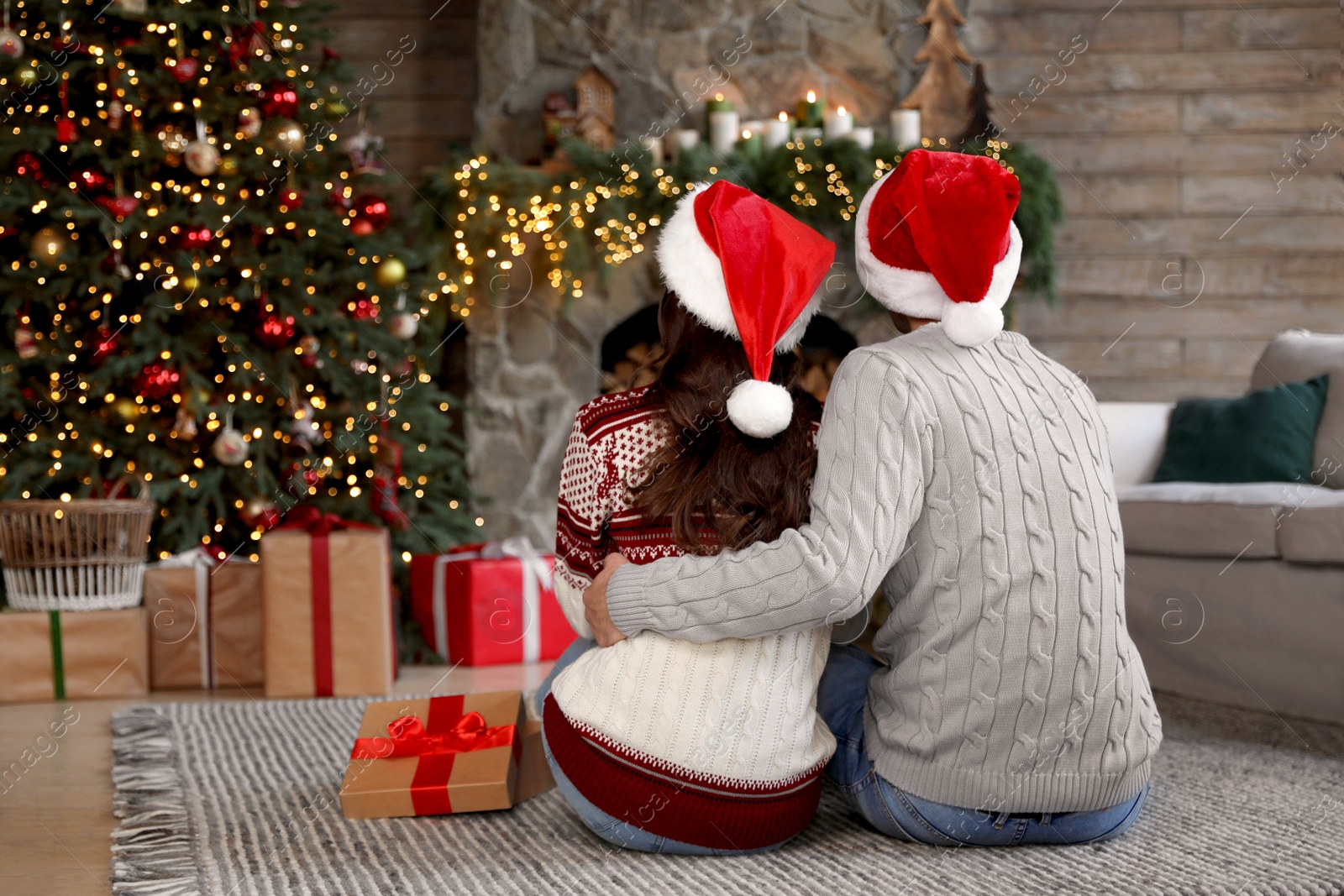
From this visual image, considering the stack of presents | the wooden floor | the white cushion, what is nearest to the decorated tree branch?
the white cushion

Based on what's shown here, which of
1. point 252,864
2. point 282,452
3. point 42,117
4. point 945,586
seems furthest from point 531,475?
point 945,586

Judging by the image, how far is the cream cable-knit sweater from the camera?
1325 millimetres

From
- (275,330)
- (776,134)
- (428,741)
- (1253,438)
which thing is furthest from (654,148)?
(428,741)

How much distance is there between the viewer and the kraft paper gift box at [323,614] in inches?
97.9

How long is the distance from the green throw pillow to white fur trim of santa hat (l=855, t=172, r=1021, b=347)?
4.72 feet

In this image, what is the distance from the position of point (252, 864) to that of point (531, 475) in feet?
7.37

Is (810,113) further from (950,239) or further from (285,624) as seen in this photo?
(950,239)

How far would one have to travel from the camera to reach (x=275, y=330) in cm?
290

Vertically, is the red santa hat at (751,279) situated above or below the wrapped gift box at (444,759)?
above

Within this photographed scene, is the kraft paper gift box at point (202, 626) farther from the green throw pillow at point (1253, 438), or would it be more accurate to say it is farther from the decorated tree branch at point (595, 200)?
the green throw pillow at point (1253, 438)

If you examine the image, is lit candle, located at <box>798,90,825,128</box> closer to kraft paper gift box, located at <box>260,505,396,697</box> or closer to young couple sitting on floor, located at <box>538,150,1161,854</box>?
kraft paper gift box, located at <box>260,505,396,697</box>

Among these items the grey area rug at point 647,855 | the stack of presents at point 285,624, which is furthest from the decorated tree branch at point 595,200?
the grey area rug at point 647,855

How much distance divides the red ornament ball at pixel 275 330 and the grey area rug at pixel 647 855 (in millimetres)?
1238

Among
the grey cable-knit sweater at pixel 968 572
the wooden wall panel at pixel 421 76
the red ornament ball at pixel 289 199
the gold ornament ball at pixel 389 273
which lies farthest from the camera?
the wooden wall panel at pixel 421 76
